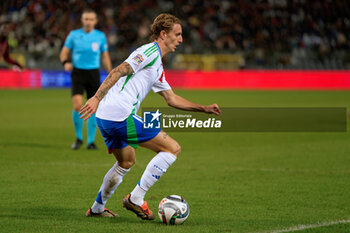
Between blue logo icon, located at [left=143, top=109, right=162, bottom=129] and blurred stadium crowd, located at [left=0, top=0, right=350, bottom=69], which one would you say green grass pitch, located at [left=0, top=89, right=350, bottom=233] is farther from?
blurred stadium crowd, located at [left=0, top=0, right=350, bottom=69]

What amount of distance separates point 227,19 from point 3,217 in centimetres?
3044

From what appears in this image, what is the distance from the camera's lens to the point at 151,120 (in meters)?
6.07

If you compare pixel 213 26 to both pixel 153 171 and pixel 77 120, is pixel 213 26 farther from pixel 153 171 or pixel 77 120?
pixel 153 171

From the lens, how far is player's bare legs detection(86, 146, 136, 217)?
579 centimetres

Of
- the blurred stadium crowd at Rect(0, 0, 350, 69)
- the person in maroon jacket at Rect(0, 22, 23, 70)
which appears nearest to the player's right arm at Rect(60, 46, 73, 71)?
the person in maroon jacket at Rect(0, 22, 23, 70)

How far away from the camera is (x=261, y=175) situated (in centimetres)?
869

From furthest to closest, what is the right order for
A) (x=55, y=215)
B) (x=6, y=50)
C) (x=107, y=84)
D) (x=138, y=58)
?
(x=6, y=50) < (x=55, y=215) < (x=138, y=58) < (x=107, y=84)

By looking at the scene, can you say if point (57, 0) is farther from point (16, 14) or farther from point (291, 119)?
point (291, 119)

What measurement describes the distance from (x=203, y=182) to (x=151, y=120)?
233cm

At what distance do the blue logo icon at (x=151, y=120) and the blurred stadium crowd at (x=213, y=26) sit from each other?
26.0m

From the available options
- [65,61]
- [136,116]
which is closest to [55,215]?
[136,116]

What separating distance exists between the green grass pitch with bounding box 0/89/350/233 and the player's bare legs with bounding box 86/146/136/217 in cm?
15

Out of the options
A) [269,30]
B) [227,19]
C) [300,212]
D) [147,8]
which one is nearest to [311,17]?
[269,30]

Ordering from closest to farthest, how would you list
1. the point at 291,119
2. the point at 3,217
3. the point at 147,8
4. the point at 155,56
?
the point at 155,56, the point at 3,217, the point at 291,119, the point at 147,8
